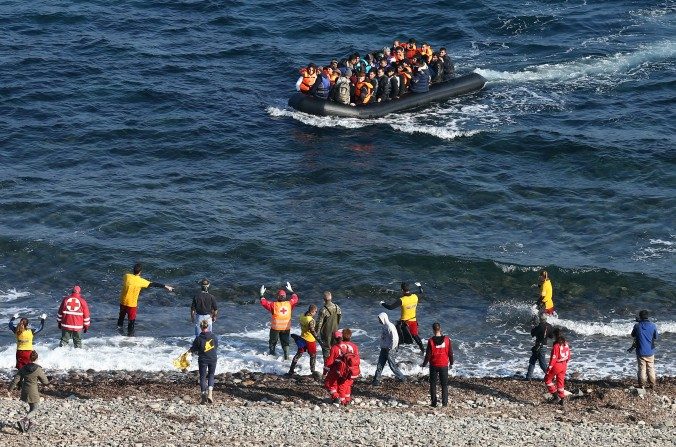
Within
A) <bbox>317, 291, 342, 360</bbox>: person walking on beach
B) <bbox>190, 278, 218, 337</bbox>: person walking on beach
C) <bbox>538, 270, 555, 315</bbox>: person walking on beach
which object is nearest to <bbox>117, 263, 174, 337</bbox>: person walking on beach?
<bbox>190, 278, 218, 337</bbox>: person walking on beach

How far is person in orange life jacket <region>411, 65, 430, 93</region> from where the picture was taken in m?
34.8

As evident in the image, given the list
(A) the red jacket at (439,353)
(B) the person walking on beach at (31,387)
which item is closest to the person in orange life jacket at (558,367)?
(A) the red jacket at (439,353)

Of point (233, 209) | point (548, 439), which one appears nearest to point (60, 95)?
point (233, 209)

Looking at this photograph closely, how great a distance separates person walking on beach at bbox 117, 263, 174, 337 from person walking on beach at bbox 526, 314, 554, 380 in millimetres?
6696

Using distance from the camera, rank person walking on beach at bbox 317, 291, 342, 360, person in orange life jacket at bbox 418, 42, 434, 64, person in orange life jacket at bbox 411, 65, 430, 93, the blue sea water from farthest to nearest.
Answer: person in orange life jacket at bbox 418, 42, 434, 64 → person in orange life jacket at bbox 411, 65, 430, 93 → the blue sea water → person walking on beach at bbox 317, 291, 342, 360

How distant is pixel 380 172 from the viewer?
3075cm

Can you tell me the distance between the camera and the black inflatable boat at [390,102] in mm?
33688

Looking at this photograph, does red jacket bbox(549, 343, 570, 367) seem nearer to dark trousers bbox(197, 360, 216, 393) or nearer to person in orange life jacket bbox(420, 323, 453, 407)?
person in orange life jacket bbox(420, 323, 453, 407)

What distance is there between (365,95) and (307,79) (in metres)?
1.77

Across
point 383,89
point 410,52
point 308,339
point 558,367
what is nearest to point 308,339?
point 308,339

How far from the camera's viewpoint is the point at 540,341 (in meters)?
19.5

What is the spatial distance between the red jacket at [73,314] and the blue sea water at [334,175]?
563mm

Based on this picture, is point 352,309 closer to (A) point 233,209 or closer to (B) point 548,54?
(A) point 233,209

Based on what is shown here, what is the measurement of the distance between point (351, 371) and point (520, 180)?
529 inches
